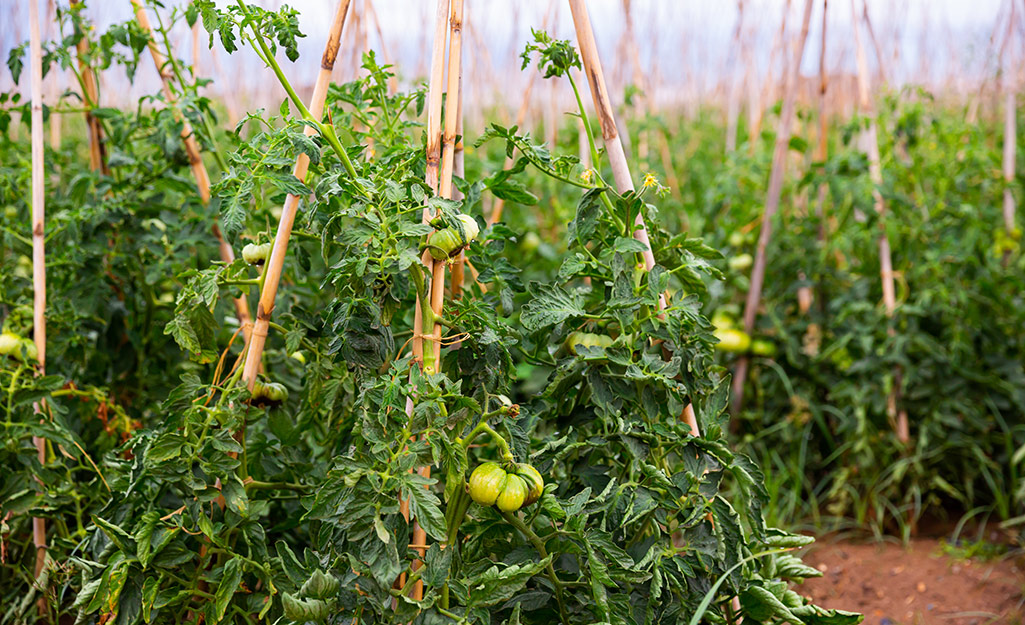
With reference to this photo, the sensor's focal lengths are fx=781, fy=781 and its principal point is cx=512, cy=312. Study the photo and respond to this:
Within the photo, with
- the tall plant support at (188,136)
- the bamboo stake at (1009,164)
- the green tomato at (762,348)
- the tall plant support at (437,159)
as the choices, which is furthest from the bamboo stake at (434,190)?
the bamboo stake at (1009,164)

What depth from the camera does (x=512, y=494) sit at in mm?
926

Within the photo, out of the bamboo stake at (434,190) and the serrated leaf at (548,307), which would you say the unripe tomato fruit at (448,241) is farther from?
the serrated leaf at (548,307)

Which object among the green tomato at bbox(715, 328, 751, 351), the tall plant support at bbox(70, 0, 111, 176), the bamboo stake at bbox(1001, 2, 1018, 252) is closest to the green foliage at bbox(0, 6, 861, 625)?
the tall plant support at bbox(70, 0, 111, 176)

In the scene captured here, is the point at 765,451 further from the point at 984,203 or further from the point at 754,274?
the point at 984,203

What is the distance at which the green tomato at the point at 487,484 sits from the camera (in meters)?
0.93

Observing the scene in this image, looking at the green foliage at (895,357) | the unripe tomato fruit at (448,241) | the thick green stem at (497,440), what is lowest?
the green foliage at (895,357)

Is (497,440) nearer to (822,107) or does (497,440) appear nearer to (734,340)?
(734,340)

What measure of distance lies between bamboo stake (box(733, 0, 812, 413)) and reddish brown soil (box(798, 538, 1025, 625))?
534 mm

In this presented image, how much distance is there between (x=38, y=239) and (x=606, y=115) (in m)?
1.11

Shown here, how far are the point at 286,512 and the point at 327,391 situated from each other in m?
0.41

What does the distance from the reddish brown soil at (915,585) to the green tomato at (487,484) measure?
1.29m

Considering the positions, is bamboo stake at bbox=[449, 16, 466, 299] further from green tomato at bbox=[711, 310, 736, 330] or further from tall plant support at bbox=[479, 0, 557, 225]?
green tomato at bbox=[711, 310, 736, 330]

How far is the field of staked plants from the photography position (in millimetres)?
1015

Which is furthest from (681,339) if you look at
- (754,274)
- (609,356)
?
(754,274)
